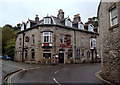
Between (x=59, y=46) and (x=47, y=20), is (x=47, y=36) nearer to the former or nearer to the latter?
(x=59, y=46)

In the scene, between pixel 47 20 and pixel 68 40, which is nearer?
pixel 47 20

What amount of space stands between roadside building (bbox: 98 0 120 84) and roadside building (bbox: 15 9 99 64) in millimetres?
15421

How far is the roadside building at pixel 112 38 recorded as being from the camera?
29.0ft

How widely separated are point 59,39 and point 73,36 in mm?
3865

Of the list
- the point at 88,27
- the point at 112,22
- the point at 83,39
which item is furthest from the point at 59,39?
the point at 112,22

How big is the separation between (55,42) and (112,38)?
17177 mm

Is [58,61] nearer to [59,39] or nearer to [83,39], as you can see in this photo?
[59,39]

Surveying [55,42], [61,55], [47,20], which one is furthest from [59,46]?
[47,20]

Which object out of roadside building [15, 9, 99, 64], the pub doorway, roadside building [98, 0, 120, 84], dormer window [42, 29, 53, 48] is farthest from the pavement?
the pub doorway

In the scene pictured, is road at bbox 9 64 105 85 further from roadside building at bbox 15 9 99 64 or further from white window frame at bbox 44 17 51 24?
white window frame at bbox 44 17 51 24

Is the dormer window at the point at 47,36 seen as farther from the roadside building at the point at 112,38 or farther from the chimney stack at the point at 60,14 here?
the roadside building at the point at 112,38

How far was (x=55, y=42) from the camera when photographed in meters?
26.1

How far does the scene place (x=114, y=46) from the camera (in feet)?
30.5

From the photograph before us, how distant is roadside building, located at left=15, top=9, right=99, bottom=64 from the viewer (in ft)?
84.5
